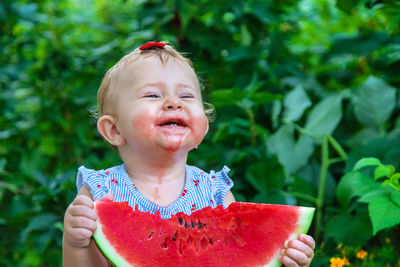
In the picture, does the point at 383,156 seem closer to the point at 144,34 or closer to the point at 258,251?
the point at 258,251

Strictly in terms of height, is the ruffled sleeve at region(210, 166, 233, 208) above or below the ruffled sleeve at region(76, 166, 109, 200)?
below

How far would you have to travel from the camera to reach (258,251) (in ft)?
4.58

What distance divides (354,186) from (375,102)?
0.69 m

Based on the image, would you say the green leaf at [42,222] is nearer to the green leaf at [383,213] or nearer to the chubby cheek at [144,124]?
the chubby cheek at [144,124]

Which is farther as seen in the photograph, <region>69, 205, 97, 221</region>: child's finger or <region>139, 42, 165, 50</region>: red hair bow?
<region>139, 42, 165, 50</region>: red hair bow

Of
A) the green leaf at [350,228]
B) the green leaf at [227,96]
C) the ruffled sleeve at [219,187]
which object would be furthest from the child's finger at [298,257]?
the green leaf at [227,96]

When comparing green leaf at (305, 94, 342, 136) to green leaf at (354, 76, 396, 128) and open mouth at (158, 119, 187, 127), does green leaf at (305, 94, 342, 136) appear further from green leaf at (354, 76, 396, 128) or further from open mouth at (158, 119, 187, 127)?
open mouth at (158, 119, 187, 127)

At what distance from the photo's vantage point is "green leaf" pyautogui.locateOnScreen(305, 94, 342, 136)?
2.49 m

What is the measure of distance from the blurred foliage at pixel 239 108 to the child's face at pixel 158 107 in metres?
0.74

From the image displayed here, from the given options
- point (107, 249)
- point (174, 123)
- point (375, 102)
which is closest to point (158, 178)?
point (174, 123)

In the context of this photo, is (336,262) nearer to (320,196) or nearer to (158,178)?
(320,196)

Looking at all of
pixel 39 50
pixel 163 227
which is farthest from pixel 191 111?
pixel 39 50

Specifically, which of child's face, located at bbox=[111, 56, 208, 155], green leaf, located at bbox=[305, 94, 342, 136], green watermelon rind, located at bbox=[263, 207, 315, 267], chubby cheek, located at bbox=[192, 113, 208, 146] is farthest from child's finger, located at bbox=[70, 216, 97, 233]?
green leaf, located at bbox=[305, 94, 342, 136]

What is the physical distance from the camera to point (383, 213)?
1730 mm
